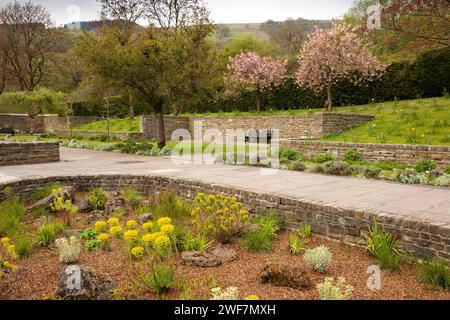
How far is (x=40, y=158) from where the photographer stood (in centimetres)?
1200

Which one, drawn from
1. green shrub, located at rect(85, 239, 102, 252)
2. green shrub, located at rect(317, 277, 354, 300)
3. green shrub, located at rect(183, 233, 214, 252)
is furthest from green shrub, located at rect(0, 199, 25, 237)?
green shrub, located at rect(317, 277, 354, 300)

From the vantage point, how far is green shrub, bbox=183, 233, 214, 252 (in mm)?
4992

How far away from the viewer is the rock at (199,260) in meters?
4.56

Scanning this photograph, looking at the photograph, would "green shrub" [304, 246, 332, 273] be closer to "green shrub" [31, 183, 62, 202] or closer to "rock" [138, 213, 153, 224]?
"rock" [138, 213, 153, 224]

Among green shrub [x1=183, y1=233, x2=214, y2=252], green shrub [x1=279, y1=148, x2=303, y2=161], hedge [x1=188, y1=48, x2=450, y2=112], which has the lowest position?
green shrub [x1=183, y1=233, x2=214, y2=252]

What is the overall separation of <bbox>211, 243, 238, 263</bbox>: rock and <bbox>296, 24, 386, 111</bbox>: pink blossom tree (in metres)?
14.1

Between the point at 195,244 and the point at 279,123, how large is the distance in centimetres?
1329

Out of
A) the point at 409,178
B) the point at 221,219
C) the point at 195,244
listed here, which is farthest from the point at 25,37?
the point at 409,178

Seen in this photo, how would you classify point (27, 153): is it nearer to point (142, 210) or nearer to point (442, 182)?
point (142, 210)

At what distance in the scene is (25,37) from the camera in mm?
30172

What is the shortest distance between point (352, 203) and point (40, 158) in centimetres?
1032

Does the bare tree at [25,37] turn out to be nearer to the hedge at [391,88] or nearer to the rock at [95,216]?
the hedge at [391,88]
